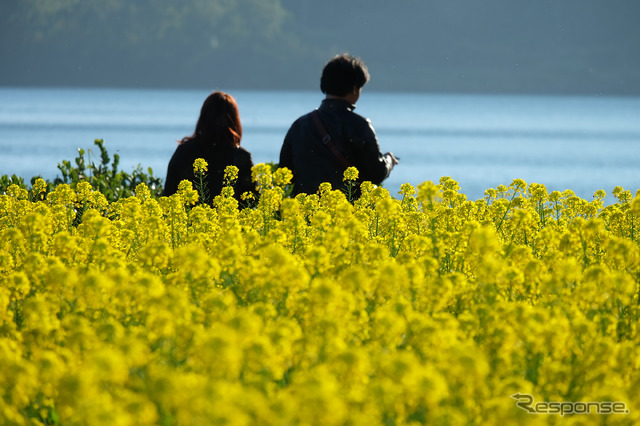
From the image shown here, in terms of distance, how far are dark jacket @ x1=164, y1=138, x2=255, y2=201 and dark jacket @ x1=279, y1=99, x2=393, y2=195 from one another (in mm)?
547

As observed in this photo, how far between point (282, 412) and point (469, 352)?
0.73 meters

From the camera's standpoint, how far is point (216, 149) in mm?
7605

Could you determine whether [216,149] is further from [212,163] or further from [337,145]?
[337,145]

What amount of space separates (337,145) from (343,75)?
541 mm

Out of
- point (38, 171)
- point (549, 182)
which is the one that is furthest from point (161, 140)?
point (549, 182)

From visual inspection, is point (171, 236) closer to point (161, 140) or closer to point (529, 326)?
point (529, 326)

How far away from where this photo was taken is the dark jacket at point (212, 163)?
7.59 meters

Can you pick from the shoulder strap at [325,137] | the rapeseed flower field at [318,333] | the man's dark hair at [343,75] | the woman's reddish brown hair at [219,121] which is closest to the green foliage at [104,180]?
the woman's reddish brown hair at [219,121]

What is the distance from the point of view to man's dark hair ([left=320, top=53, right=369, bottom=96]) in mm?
6883

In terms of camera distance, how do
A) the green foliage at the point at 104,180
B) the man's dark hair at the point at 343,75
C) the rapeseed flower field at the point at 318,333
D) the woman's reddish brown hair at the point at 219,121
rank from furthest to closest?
1. the green foliage at the point at 104,180
2. the woman's reddish brown hair at the point at 219,121
3. the man's dark hair at the point at 343,75
4. the rapeseed flower field at the point at 318,333

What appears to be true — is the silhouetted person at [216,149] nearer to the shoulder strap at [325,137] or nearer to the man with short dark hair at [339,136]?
the man with short dark hair at [339,136]

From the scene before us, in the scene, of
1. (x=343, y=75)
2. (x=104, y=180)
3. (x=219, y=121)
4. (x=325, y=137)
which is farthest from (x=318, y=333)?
(x=104, y=180)

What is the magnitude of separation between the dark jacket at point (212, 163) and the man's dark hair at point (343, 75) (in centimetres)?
106

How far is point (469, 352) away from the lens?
299 cm
